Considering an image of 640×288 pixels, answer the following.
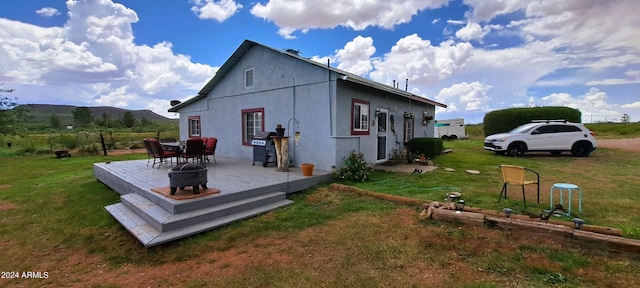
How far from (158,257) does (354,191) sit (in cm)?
381

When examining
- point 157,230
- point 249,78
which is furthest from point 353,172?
point 249,78

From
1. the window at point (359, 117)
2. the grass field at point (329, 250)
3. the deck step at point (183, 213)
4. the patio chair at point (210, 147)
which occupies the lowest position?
the grass field at point (329, 250)

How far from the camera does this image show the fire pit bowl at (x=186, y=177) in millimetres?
4520

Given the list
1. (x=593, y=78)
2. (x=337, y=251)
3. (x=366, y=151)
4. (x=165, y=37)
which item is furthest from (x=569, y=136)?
(x=165, y=37)

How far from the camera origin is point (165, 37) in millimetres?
12812

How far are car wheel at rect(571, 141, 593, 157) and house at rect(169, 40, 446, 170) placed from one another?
6436mm

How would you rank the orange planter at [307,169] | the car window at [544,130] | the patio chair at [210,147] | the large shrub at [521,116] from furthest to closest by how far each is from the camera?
the large shrub at [521,116] → the car window at [544,130] → the patio chair at [210,147] → the orange planter at [307,169]

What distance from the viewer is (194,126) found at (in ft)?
41.2

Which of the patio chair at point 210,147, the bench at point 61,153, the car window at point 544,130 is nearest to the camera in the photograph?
the patio chair at point 210,147

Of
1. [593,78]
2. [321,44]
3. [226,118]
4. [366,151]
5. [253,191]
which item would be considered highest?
[321,44]

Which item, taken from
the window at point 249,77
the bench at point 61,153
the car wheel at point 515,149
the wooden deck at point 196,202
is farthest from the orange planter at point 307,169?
the bench at point 61,153

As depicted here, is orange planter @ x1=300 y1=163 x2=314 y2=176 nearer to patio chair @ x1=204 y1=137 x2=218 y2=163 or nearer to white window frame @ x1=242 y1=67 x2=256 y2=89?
patio chair @ x1=204 y1=137 x2=218 y2=163

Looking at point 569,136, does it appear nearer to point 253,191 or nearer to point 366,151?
point 366,151

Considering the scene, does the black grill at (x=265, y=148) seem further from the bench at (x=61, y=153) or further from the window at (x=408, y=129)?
the bench at (x=61, y=153)
